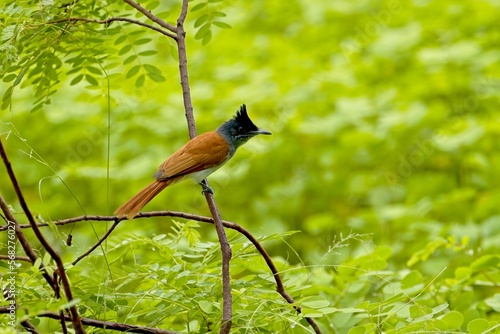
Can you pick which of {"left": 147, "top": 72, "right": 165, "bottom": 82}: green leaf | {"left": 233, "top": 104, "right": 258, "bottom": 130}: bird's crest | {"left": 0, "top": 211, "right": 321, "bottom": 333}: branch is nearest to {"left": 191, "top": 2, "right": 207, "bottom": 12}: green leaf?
{"left": 147, "top": 72, "right": 165, "bottom": 82}: green leaf

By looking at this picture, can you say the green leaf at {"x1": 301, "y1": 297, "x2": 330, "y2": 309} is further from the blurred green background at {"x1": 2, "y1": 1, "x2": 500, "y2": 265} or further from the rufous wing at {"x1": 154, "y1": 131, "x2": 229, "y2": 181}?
the blurred green background at {"x1": 2, "y1": 1, "x2": 500, "y2": 265}

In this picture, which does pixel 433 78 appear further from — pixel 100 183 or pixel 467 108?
pixel 100 183

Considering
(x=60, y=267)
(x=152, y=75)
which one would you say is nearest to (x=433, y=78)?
(x=152, y=75)

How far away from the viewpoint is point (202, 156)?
221cm

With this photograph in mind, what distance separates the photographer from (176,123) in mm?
6195

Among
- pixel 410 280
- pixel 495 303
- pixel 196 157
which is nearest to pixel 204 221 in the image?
pixel 196 157

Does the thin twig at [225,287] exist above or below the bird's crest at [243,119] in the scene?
below

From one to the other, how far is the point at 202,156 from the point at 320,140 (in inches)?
149

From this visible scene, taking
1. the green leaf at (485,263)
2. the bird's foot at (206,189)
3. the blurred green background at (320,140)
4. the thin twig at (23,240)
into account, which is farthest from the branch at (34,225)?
the blurred green background at (320,140)

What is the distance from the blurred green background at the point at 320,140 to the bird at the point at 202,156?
5.66 ft

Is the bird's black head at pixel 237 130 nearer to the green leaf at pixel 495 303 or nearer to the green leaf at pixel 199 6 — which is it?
the green leaf at pixel 199 6

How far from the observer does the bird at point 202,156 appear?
82.0 inches

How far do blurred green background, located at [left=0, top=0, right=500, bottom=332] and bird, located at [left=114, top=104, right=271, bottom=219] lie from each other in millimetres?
1724

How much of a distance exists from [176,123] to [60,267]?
4.91m
